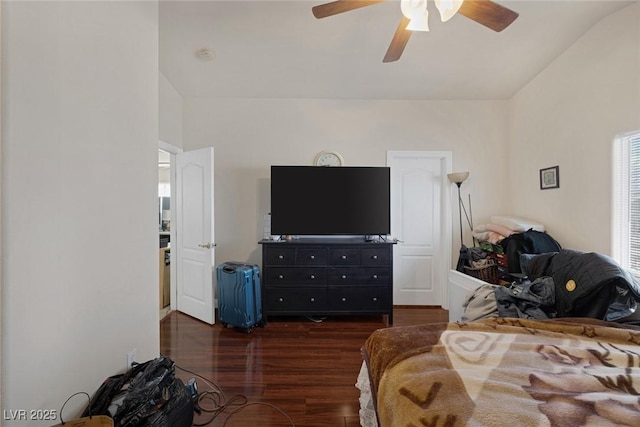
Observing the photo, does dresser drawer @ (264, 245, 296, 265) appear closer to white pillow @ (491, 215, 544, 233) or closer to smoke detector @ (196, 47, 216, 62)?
smoke detector @ (196, 47, 216, 62)

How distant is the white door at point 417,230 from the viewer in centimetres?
330

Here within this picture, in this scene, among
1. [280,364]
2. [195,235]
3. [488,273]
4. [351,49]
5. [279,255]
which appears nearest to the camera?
[280,364]

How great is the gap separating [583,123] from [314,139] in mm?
2633

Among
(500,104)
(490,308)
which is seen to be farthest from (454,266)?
(500,104)

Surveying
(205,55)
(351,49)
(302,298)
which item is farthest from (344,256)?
(205,55)

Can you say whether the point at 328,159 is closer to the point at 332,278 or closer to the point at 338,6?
the point at 332,278

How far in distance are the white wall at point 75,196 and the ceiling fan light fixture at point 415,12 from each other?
1644 mm

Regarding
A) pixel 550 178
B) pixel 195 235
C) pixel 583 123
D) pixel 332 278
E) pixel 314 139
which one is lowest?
pixel 332 278

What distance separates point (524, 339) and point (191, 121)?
3732 mm

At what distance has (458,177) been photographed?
9.91 ft

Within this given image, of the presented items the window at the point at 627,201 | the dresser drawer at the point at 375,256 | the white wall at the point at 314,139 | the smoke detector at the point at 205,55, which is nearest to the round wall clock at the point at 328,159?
the white wall at the point at 314,139

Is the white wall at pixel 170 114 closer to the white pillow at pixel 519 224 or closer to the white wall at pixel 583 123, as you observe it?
the white pillow at pixel 519 224

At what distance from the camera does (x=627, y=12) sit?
1.90 meters

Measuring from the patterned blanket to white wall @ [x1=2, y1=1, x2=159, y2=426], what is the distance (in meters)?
1.43
